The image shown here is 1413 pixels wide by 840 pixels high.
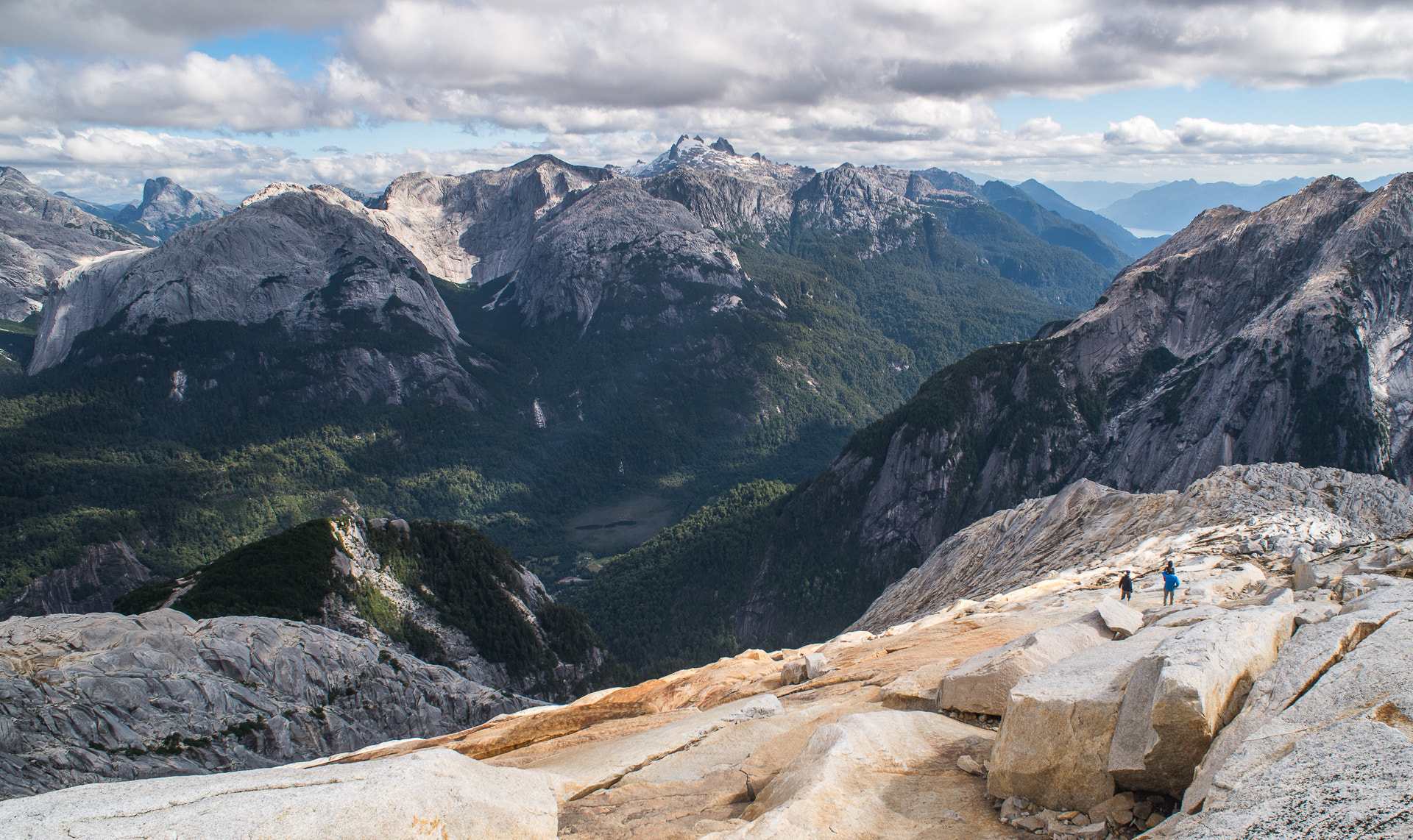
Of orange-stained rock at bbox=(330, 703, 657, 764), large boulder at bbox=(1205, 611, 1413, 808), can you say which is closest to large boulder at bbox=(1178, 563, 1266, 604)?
large boulder at bbox=(1205, 611, 1413, 808)

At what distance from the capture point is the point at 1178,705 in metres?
14.2

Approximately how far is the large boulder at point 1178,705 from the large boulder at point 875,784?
3325 mm

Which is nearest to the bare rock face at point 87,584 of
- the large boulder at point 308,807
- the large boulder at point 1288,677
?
the large boulder at point 308,807

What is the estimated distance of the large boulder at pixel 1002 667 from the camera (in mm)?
21281

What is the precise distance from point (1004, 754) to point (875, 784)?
10.5 ft

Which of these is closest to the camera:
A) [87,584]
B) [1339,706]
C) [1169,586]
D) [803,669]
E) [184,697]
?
[1339,706]

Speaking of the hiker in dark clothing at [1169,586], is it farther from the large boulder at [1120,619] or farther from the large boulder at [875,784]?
the large boulder at [875,784]

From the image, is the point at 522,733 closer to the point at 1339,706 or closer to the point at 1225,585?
the point at 1339,706

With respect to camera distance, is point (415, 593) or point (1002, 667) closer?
point (1002, 667)

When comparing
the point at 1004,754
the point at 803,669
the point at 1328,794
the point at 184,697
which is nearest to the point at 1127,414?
the point at 803,669

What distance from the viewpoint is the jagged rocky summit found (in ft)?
38.8

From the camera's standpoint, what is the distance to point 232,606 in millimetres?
75000

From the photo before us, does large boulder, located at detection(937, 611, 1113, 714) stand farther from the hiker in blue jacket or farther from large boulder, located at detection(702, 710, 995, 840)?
the hiker in blue jacket

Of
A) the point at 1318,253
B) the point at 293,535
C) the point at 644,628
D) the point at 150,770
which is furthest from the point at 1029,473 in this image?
the point at 150,770
